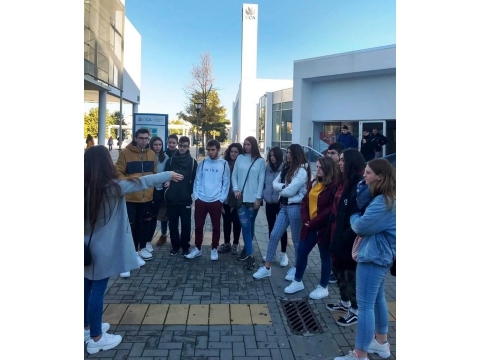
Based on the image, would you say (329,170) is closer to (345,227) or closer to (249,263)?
(345,227)

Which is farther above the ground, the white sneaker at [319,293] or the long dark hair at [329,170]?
the long dark hair at [329,170]

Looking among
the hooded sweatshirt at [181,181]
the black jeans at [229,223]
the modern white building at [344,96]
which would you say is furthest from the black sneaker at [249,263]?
the modern white building at [344,96]

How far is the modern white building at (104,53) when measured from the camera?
47.1 ft

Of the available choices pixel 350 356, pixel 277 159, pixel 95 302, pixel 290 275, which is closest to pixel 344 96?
pixel 277 159

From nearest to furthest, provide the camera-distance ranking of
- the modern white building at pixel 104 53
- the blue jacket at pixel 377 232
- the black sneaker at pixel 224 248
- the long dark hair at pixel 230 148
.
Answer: the blue jacket at pixel 377 232 → the long dark hair at pixel 230 148 → the black sneaker at pixel 224 248 → the modern white building at pixel 104 53

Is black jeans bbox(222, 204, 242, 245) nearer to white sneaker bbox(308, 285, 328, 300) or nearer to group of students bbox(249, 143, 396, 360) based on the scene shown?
group of students bbox(249, 143, 396, 360)

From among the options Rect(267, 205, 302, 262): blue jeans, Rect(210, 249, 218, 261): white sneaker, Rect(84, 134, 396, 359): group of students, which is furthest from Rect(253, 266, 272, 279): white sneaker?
Rect(210, 249, 218, 261): white sneaker

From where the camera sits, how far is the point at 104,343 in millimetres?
3367

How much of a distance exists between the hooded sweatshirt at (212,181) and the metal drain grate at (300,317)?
6.35ft

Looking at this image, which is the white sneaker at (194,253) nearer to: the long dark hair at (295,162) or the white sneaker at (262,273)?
the white sneaker at (262,273)

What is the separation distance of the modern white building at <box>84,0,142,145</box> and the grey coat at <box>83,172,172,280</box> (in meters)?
11.8

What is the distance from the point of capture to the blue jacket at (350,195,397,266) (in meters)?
2.93

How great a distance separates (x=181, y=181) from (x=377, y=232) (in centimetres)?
353
